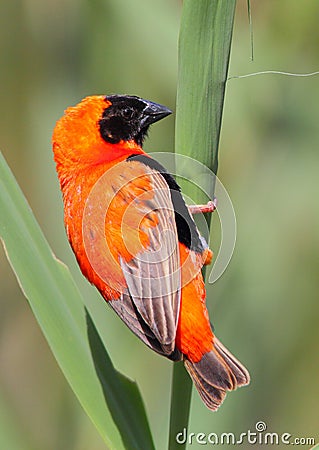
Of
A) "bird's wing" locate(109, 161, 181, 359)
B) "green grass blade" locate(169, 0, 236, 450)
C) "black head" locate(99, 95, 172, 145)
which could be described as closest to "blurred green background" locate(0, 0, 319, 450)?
"black head" locate(99, 95, 172, 145)

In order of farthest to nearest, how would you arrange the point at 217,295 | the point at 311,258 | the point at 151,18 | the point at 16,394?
the point at 16,394, the point at 311,258, the point at 151,18, the point at 217,295

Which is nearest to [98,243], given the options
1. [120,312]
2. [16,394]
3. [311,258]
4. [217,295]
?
[120,312]

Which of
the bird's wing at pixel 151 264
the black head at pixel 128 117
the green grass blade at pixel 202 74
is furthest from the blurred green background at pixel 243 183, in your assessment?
the green grass blade at pixel 202 74

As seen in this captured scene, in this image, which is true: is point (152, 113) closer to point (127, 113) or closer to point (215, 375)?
point (127, 113)

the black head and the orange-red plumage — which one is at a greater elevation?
the black head

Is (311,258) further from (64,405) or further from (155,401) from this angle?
(64,405)

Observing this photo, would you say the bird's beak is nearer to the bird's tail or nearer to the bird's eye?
the bird's eye
